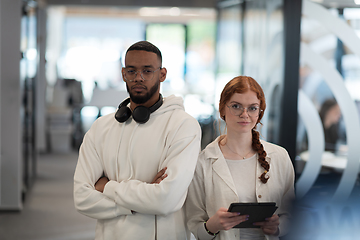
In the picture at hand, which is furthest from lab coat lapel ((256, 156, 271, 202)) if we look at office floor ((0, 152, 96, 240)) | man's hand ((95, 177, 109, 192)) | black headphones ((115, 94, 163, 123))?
office floor ((0, 152, 96, 240))

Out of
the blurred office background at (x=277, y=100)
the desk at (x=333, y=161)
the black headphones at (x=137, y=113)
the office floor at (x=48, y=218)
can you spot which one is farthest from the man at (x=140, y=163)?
the office floor at (x=48, y=218)

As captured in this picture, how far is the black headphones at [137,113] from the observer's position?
66.4 inches

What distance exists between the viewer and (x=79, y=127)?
→ 9547 millimetres

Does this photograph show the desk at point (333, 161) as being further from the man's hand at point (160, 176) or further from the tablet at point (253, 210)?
the man's hand at point (160, 176)

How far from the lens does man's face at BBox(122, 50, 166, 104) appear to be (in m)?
1.66

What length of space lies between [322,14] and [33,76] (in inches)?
150

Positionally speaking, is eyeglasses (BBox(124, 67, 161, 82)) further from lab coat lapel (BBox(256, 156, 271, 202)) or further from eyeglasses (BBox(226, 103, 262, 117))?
lab coat lapel (BBox(256, 156, 271, 202))

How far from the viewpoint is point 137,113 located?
5.55 ft

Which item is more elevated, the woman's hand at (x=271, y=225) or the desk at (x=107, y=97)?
the desk at (x=107, y=97)

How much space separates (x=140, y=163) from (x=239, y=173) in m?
0.42

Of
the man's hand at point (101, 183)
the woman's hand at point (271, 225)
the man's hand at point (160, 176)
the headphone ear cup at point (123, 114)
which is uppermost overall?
the headphone ear cup at point (123, 114)

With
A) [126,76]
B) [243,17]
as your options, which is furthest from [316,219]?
[243,17]

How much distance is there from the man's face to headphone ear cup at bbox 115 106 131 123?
7cm

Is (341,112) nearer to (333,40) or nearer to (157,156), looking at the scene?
(333,40)
